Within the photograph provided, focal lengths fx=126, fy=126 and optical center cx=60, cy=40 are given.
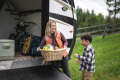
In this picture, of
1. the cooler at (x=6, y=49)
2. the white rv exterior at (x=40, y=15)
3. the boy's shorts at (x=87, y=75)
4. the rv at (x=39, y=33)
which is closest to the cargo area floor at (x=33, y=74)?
the rv at (x=39, y=33)

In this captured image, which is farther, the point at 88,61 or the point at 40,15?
the point at 40,15

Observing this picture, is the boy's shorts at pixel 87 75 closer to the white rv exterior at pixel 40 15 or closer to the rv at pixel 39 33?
the rv at pixel 39 33

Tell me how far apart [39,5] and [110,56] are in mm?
3457

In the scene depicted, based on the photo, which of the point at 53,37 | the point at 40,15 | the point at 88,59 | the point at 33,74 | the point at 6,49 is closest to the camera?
the point at 88,59

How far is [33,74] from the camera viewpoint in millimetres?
2123

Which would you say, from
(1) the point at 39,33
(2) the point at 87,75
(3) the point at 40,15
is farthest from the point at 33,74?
(3) the point at 40,15

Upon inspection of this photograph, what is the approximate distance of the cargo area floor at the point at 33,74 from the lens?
6.58 ft

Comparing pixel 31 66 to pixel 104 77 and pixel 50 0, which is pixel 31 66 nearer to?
pixel 50 0

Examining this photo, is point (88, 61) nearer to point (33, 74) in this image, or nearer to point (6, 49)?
point (33, 74)

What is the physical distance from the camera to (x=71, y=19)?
114 inches

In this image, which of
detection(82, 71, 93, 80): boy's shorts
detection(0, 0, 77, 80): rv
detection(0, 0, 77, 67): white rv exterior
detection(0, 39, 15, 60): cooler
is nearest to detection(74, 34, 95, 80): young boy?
detection(82, 71, 93, 80): boy's shorts

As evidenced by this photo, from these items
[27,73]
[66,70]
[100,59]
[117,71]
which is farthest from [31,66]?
[100,59]

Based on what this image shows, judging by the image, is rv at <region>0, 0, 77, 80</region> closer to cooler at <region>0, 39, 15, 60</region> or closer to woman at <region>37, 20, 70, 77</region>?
cooler at <region>0, 39, 15, 60</region>

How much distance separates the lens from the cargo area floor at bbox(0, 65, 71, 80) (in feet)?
6.58
